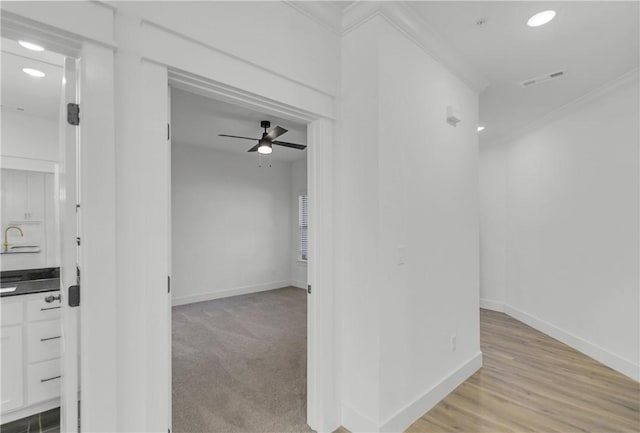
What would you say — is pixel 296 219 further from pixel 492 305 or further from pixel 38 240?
pixel 38 240

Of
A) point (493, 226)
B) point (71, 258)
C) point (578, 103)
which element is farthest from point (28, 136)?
point (493, 226)

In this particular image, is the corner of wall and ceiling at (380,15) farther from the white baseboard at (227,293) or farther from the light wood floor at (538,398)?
the white baseboard at (227,293)

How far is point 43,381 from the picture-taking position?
2305mm

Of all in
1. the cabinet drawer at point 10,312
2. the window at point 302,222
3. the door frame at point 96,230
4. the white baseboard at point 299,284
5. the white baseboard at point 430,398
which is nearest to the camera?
the door frame at point 96,230

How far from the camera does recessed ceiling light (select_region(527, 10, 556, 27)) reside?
2096mm

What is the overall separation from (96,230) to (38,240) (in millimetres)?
2566

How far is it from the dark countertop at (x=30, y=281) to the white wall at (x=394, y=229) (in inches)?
89.5

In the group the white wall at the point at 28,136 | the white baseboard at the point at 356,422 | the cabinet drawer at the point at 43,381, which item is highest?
the white wall at the point at 28,136

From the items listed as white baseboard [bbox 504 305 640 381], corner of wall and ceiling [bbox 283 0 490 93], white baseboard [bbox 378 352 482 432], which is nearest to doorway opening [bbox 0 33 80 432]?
corner of wall and ceiling [bbox 283 0 490 93]

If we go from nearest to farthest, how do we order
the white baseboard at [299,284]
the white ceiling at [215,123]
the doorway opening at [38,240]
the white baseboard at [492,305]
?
the doorway opening at [38,240] < the white ceiling at [215,123] < the white baseboard at [492,305] < the white baseboard at [299,284]

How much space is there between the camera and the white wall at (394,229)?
2.01 metres

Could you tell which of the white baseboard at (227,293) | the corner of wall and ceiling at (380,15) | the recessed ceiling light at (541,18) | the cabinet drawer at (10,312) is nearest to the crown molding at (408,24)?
the corner of wall and ceiling at (380,15)

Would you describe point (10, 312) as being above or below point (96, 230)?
below

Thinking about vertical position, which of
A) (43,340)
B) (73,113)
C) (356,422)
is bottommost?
(356,422)
